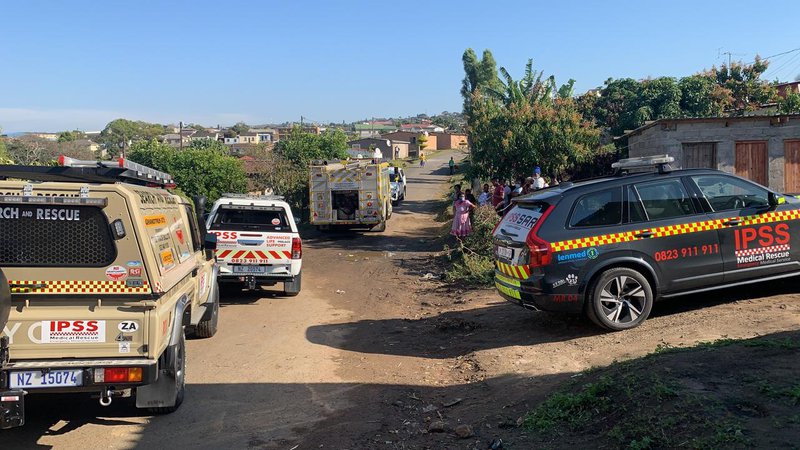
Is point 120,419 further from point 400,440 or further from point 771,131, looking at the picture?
point 771,131

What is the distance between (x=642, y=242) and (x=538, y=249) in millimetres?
1246

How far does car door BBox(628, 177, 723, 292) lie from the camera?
7652 mm

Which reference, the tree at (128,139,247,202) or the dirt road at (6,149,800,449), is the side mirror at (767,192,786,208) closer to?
the dirt road at (6,149,800,449)

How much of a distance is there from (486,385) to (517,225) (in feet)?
7.49

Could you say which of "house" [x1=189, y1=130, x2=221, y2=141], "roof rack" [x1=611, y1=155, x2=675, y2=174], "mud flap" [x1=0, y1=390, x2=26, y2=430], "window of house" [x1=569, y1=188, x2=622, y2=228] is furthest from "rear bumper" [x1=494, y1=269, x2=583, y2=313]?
"house" [x1=189, y1=130, x2=221, y2=141]

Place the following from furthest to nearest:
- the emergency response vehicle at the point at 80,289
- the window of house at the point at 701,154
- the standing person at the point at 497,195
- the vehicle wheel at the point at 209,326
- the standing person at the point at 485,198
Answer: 1. the standing person at the point at 497,195
2. the standing person at the point at 485,198
3. the window of house at the point at 701,154
4. the vehicle wheel at the point at 209,326
5. the emergency response vehicle at the point at 80,289

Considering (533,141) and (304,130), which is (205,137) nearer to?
(304,130)

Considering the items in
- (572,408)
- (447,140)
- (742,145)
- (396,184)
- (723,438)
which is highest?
(447,140)

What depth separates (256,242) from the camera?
448 inches

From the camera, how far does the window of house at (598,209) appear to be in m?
7.68

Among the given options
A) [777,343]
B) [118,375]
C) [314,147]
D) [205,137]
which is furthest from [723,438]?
[205,137]

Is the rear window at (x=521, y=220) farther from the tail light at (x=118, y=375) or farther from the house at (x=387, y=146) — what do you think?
the house at (x=387, y=146)

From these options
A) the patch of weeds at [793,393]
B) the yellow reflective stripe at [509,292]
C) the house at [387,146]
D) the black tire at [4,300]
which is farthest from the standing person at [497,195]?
the house at [387,146]

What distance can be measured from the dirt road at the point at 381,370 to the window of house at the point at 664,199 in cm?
126
